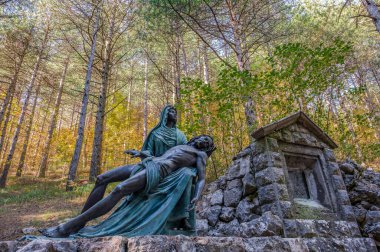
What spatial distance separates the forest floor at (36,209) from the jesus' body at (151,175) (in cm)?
334

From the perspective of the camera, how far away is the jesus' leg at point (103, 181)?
2287 mm

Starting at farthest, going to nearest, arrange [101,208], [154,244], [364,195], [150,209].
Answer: [364,195]
[150,209]
[101,208]
[154,244]

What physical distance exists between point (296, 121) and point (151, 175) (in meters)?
2.92

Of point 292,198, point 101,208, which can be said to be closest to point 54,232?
point 101,208

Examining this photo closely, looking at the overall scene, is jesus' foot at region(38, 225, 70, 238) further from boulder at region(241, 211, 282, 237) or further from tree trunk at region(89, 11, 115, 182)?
tree trunk at region(89, 11, 115, 182)

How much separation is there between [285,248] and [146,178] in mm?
1679

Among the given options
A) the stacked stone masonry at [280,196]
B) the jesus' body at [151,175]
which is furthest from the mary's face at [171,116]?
the stacked stone masonry at [280,196]

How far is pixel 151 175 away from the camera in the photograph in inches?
90.5

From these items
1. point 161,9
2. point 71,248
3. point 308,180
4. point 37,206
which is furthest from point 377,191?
point 37,206

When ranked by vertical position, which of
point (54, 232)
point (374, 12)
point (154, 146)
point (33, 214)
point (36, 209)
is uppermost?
point (374, 12)

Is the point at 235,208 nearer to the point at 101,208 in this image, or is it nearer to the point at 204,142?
the point at 204,142

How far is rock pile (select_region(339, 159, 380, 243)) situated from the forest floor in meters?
4.96

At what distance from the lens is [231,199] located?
3934 millimetres

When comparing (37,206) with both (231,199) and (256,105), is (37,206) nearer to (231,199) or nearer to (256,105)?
(231,199)
